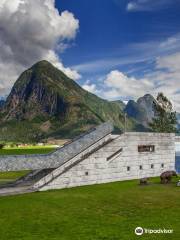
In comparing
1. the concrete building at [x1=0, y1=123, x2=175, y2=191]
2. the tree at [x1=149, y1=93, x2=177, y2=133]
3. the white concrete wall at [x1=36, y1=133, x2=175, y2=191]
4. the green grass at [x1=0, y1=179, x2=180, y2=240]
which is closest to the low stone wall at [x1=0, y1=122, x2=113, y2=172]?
the concrete building at [x1=0, y1=123, x2=175, y2=191]

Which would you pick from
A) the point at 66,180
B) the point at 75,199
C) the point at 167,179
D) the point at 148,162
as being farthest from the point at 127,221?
the point at 148,162

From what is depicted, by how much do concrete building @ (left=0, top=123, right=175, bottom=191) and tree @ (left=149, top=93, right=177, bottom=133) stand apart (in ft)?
96.5

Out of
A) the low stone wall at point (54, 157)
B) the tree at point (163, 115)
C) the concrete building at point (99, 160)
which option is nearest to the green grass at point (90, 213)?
the concrete building at point (99, 160)

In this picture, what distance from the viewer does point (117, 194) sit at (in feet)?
108

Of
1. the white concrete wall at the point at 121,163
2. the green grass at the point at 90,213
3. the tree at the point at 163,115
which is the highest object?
the tree at the point at 163,115

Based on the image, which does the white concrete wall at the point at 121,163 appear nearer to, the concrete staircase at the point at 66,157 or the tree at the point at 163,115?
the concrete staircase at the point at 66,157

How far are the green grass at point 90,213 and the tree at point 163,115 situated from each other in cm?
4420

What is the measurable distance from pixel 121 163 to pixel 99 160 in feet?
13.2

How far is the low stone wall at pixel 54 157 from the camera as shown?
118 feet

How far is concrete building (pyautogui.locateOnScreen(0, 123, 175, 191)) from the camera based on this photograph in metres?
37.1

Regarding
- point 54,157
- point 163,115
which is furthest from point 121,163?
point 163,115

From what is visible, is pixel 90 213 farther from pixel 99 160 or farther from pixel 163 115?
pixel 163 115

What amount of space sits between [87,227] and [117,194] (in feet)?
40.0

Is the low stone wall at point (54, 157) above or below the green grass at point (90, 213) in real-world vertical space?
above
